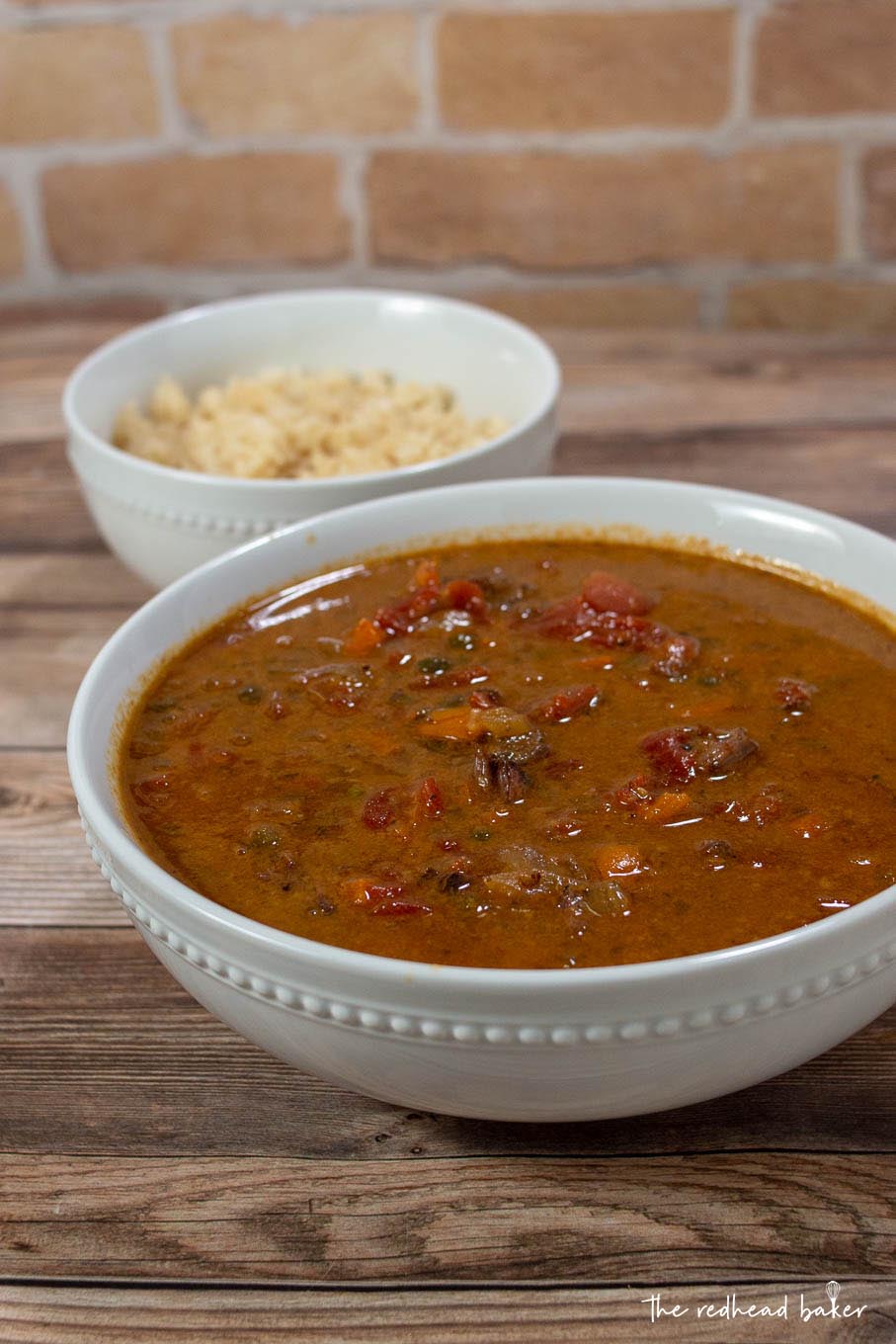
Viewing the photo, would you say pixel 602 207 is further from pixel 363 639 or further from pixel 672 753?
pixel 672 753

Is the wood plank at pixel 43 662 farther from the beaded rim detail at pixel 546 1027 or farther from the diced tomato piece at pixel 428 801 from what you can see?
the beaded rim detail at pixel 546 1027

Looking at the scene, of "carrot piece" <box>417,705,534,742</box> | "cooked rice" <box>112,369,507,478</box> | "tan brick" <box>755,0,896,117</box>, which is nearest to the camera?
"carrot piece" <box>417,705,534,742</box>

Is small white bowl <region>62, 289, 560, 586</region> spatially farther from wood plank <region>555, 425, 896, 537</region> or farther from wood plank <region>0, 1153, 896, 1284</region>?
wood plank <region>0, 1153, 896, 1284</region>

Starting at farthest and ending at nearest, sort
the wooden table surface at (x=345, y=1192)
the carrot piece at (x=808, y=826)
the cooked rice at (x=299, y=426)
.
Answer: the cooked rice at (x=299, y=426), the carrot piece at (x=808, y=826), the wooden table surface at (x=345, y=1192)

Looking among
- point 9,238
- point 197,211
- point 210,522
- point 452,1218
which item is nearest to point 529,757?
point 452,1218

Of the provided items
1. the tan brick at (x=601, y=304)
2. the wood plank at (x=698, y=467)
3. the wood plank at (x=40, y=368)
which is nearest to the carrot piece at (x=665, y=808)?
the wood plank at (x=698, y=467)

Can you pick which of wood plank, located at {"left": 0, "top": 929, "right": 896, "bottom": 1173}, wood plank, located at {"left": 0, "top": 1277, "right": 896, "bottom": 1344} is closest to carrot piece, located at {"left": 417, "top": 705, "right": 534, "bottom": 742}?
wood plank, located at {"left": 0, "top": 929, "right": 896, "bottom": 1173}

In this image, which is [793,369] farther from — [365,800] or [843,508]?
[365,800]
